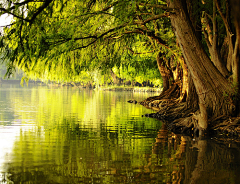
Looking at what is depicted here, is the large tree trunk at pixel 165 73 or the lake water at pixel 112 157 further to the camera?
the large tree trunk at pixel 165 73

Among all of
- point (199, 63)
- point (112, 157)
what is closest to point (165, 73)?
point (199, 63)

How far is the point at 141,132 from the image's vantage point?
40.8 feet

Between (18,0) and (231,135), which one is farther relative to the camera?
(231,135)

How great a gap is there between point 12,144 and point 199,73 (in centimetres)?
688

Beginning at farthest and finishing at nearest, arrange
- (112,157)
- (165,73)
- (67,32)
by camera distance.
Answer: (165,73)
(67,32)
(112,157)

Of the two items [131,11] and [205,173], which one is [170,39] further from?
[205,173]

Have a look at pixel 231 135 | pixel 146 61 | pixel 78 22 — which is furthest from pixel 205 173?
pixel 146 61

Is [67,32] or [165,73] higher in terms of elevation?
[67,32]

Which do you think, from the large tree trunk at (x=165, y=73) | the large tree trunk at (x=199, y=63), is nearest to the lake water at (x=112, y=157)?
the large tree trunk at (x=199, y=63)

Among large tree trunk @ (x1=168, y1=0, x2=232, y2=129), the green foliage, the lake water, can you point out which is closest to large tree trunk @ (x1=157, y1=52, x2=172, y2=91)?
the green foliage

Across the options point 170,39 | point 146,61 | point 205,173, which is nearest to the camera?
point 205,173

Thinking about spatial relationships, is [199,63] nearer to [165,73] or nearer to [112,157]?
[112,157]

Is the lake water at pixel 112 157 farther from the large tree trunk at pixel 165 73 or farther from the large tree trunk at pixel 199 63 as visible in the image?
the large tree trunk at pixel 165 73

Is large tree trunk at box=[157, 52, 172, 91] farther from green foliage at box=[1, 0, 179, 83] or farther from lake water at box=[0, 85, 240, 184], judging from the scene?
lake water at box=[0, 85, 240, 184]
